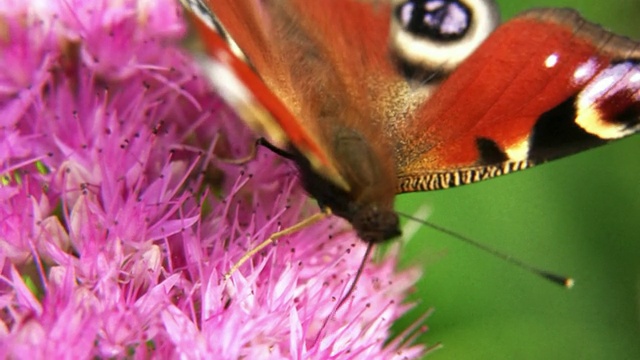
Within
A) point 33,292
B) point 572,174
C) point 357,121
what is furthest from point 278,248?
point 572,174

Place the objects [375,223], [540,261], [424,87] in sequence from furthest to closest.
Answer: [540,261], [424,87], [375,223]

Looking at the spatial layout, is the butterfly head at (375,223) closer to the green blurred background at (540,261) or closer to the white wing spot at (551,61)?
the white wing spot at (551,61)

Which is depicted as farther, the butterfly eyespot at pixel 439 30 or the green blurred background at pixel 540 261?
the green blurred background at pixel 540 261

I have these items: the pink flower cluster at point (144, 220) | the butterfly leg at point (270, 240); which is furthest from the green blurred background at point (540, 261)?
the butterfly leg at point (270, 240)

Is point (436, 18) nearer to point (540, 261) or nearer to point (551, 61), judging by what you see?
point (551, 61)

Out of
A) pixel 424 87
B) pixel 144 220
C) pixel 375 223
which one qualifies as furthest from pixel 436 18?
pixel 144 220

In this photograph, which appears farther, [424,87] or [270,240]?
[424,87]

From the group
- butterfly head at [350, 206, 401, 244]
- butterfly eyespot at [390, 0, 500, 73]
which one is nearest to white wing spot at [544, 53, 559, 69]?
butterfly eyespot at [390, 0, 500, 73]
